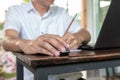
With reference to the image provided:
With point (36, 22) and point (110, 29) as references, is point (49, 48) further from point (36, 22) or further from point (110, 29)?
point (36, 22)

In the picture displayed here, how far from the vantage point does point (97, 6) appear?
3574mm

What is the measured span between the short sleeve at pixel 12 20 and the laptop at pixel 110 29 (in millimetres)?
593

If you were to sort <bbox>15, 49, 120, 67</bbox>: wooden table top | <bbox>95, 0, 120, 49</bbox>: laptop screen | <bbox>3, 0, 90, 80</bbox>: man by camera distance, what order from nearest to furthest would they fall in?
<bbox>15, 49, 120, 67</bbox>: wooden table top
<bbox>95, 0, 120, 49</bbox>: laptop screen
<bbox>3, 0, 90, 80</bbox>: man

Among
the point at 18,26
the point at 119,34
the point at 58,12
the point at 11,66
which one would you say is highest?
the point at 58,12

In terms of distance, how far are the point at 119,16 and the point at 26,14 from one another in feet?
2.42

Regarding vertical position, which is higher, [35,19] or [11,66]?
[35,19]

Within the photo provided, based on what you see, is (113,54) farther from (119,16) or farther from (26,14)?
(26,14)

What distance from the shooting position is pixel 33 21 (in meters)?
1.38

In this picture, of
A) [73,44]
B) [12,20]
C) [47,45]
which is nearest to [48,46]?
[47,45]

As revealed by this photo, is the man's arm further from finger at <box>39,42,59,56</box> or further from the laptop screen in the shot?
the laptop screen

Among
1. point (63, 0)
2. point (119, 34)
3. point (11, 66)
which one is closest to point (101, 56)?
point (119, 34)

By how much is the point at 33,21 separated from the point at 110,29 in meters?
0.71

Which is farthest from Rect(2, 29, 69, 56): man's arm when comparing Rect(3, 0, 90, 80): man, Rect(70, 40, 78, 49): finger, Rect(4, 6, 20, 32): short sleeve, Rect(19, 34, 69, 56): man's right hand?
Rect(4, 6, 20, 32): short sleeve

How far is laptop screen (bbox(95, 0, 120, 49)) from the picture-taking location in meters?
0.77
